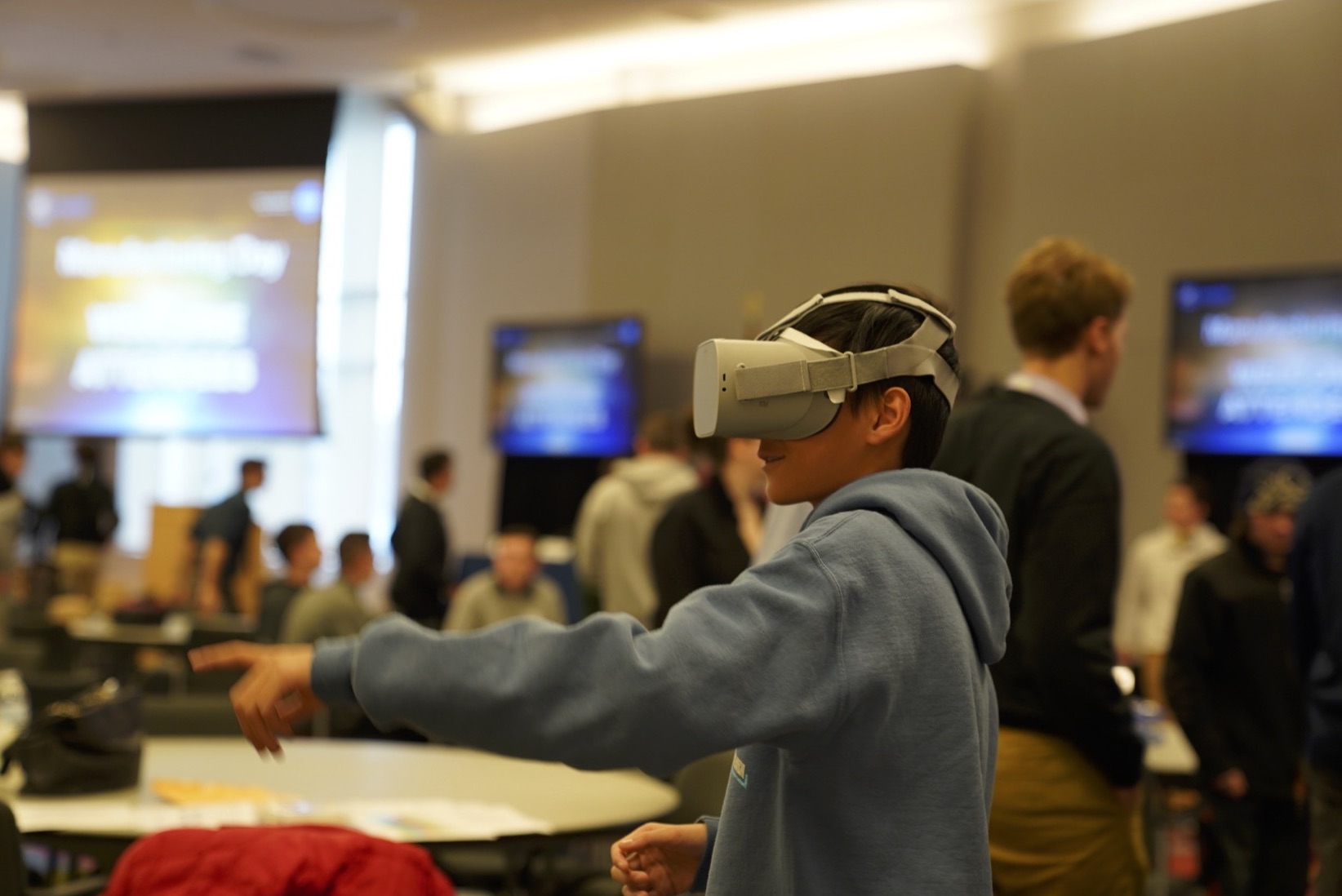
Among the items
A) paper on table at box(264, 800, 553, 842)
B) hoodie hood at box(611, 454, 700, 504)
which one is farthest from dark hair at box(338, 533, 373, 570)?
paper on table at box(264, 800, 553, 842)

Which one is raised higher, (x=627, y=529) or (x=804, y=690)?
(x=804, y=690)

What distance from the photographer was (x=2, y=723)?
152 inches

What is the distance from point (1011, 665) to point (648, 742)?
1209 millimetres

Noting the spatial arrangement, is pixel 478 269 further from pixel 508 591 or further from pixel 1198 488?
pixel 1198 488

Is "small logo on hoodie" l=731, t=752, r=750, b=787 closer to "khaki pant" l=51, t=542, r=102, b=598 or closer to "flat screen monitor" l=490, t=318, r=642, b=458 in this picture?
"flat screen monitor" l=490, t=318, r=642, b=458

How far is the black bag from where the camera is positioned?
288 cm

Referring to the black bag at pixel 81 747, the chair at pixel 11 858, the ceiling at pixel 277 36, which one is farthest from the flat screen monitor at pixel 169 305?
the chair at pixel 11 858

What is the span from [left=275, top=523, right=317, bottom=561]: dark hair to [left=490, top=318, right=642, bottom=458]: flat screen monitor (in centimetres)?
318

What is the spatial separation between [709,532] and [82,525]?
8.67 metres

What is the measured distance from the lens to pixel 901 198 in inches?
335

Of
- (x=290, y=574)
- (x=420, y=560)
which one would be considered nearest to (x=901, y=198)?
(x=420, y=560)

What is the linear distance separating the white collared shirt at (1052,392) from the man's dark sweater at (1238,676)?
1.87 metres

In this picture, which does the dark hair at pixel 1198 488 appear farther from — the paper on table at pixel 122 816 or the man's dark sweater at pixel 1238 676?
the paper on table at pixel 122 816

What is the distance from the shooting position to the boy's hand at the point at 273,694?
1.09 m
